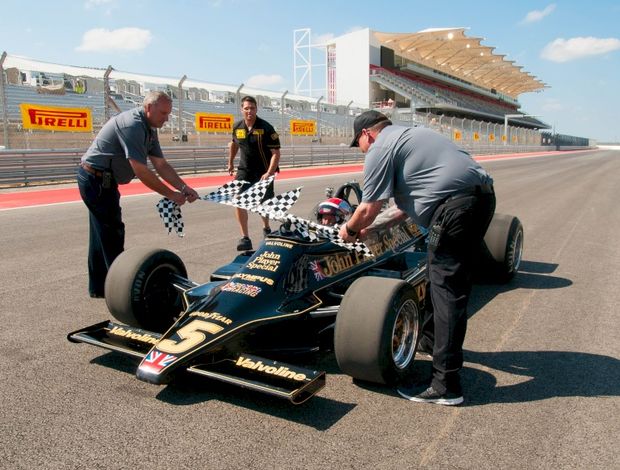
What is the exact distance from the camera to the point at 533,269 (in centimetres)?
654

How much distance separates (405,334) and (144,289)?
189 centimetres

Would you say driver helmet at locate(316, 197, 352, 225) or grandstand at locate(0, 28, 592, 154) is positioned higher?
grandstand at locate(0, 28, 592, 154)

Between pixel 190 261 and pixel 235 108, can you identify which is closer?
pixel 190 261

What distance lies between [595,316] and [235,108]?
19.1 meters

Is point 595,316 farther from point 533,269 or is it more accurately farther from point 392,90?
point 392,90

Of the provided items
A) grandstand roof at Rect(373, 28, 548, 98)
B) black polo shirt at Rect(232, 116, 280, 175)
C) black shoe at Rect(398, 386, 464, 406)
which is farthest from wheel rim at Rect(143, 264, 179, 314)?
grandstand roof at Rect(373, 28, 548, 98)

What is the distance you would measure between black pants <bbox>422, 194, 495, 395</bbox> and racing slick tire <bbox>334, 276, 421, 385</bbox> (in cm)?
25

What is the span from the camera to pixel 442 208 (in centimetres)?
Result: 316

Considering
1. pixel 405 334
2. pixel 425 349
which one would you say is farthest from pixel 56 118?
A: pixel 405 334

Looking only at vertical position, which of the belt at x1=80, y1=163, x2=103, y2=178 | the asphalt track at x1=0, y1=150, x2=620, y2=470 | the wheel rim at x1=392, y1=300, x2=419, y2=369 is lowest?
the asphalt track at x1=0, y1=150, x2=620, y2=470

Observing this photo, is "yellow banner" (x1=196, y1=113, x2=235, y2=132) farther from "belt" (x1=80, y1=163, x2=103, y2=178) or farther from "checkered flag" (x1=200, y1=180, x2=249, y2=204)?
"checkered flag" (x1=200, y1=180, x2=249, y2=204)

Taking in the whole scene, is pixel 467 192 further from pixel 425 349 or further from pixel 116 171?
pixel 116 171

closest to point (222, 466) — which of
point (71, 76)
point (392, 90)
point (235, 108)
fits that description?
point (71, 76)

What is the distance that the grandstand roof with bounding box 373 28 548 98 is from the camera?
62.3 metres
